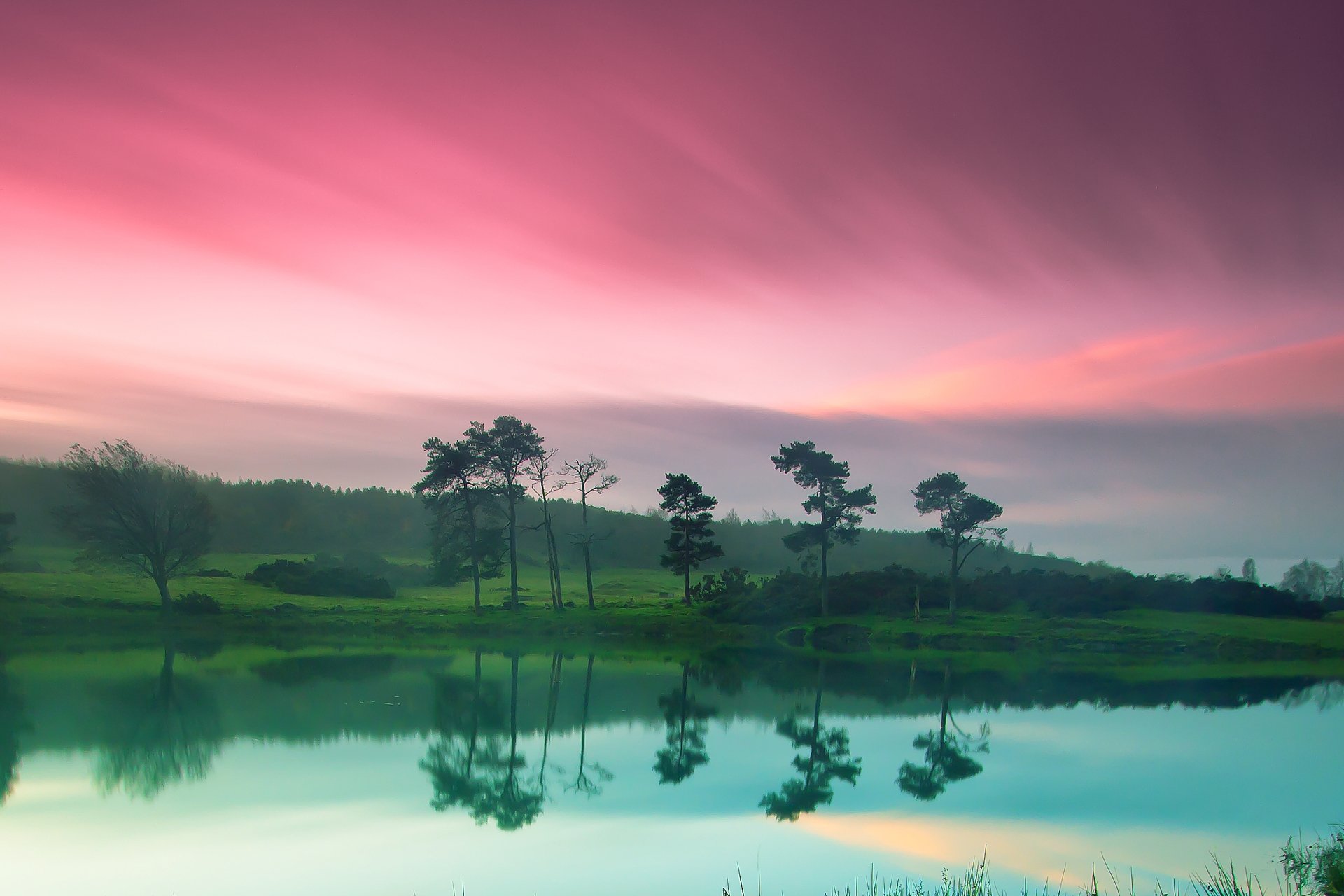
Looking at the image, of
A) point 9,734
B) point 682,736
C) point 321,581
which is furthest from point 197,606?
point 682,736

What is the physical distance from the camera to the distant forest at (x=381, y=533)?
3910 inches

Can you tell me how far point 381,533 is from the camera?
4500 inches

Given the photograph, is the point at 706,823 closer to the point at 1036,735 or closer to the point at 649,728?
the point at 649,728

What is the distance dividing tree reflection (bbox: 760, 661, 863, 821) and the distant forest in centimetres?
7095

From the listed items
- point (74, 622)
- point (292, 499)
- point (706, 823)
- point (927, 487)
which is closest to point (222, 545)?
point (292, 499)

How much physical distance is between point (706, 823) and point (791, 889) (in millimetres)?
3026

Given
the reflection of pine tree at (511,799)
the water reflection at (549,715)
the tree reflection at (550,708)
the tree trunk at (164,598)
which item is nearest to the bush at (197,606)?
the tree trunk at (164,598)

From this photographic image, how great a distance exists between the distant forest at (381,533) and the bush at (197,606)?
126 ft

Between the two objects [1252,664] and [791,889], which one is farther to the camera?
[1252,664]

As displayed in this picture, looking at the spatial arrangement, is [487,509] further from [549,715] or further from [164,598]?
[549,715]

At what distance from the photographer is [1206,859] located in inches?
494

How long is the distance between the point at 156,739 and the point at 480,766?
692 cm

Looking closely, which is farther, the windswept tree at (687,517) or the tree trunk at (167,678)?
the windswept tree at (687,517)

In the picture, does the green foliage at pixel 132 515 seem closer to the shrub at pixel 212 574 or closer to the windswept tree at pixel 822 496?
the shrub at pixel 212 574
